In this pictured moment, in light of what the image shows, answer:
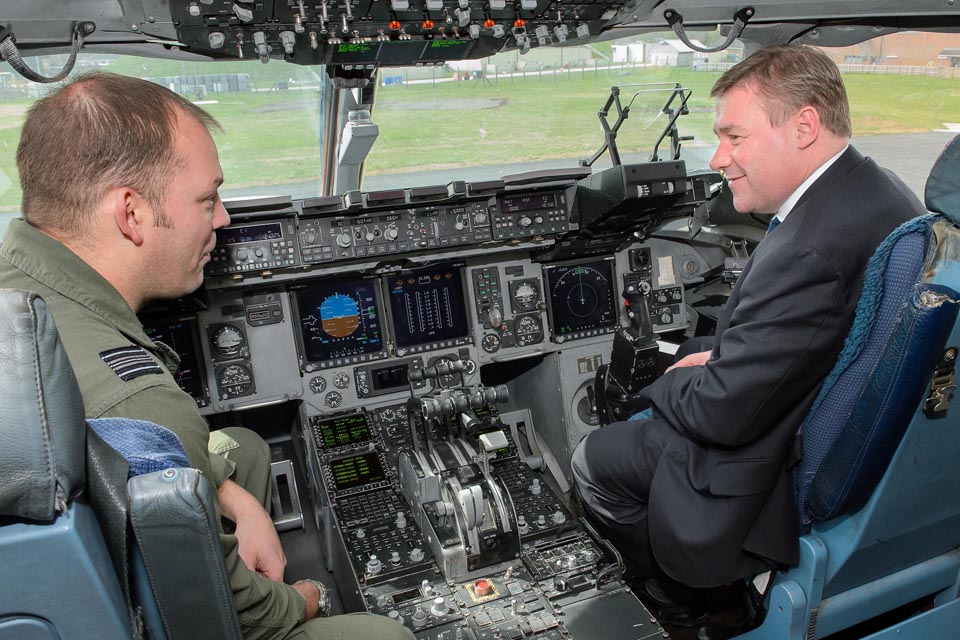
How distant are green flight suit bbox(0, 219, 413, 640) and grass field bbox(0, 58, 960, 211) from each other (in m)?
1.92

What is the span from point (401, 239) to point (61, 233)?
1782 mm

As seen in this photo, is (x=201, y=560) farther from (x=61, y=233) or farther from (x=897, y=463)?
(x=897, y=463)

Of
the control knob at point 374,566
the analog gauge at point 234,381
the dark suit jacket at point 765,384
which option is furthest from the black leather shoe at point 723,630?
the analog gauge at point 234,381

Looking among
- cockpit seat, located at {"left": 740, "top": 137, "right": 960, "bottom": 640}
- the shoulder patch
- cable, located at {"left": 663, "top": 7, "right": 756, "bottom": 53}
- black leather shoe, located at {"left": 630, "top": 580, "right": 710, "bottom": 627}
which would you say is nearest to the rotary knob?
black leather shoe, located at {"left": 630, "top": 580, "right": 710, "bottom": 627}

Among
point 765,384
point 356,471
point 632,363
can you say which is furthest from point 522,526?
point 765,384

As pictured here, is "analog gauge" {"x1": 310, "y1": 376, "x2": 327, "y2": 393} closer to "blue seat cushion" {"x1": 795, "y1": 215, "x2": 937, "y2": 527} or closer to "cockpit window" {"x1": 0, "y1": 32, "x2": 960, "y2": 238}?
"cockpit window" {"x1": 0, "y1": 32, "x2": 960, "y2": 238}

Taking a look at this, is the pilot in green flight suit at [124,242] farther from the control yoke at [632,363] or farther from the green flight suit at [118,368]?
the control yoke at [632,363]

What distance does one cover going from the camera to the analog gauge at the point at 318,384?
3336mm

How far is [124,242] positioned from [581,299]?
8.37 feet

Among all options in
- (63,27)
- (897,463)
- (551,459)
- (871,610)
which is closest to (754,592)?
(871,610)

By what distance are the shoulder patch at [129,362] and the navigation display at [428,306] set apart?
209cm

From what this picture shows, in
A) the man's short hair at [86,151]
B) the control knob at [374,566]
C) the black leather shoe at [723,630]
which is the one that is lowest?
the black leather shoe at [723,630]

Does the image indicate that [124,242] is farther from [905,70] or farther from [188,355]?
[905,70]

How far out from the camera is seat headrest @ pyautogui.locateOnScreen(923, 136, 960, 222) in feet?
4.32
